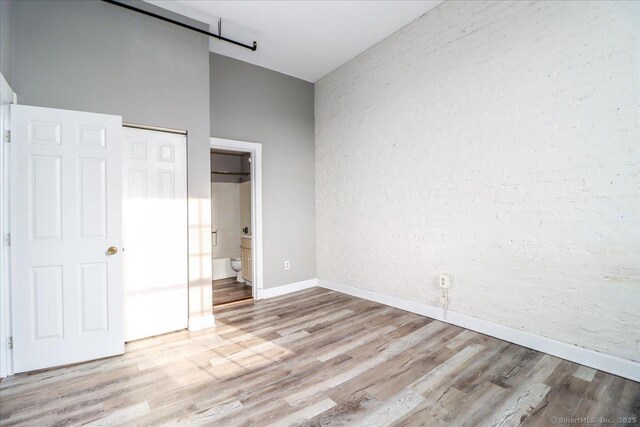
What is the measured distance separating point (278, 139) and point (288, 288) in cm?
235

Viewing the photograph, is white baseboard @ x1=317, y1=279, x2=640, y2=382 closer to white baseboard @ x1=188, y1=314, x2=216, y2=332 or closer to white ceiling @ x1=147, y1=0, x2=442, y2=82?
white baseboard @ x1=188, y1=314, x2=216, y2=332

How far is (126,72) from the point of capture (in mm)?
2863

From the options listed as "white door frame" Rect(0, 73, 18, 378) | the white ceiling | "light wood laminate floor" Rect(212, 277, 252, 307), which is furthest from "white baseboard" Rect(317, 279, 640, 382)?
"white door frame" Rect(0, 73, 18, 378)

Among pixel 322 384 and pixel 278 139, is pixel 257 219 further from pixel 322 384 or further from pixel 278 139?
pixel 322 384

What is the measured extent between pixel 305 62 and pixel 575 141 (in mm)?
3469

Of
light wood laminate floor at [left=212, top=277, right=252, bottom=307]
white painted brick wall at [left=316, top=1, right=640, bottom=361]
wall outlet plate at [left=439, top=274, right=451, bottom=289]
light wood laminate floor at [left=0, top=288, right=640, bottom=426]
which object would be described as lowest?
light wood laminate floor at [left=0, top=288, right=640, bottom=426]

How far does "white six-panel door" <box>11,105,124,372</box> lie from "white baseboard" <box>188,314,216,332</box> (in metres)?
0.67

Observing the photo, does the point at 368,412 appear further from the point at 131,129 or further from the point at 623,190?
the point at 131,129

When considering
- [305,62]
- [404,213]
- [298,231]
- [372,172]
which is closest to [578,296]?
[404,213]

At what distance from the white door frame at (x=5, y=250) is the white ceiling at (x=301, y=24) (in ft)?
5.76

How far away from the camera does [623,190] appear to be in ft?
6.96

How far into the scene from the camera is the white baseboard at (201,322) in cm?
320

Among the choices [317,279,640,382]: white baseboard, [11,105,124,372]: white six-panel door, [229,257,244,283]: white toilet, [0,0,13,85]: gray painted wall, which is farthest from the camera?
[229,257,244,283]: white toilet

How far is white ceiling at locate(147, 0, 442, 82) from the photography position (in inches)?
123
